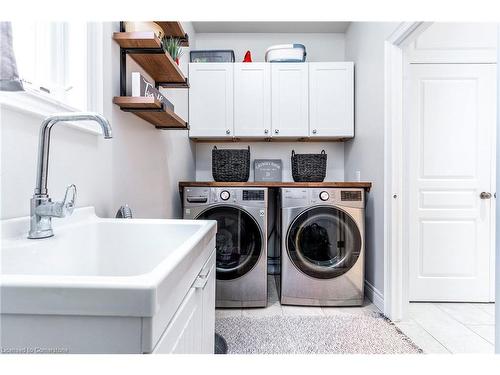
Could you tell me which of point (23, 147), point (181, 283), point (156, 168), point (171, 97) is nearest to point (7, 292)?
point (181, 283)

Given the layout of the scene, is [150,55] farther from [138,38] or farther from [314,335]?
[314,335]

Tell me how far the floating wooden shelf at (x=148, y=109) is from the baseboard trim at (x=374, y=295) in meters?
1.87

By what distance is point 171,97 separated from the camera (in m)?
2.40

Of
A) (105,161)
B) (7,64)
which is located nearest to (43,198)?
(7,64)

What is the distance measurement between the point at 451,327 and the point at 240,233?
154 cm

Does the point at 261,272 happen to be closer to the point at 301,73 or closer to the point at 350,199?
the point at 350,199

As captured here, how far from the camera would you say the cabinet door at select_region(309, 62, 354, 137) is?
2.90 m

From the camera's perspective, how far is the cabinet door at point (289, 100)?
2908 millimetres

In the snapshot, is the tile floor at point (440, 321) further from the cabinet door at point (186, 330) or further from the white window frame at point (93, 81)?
the white window frame at point (93, 81)

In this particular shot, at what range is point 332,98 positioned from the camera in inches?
115

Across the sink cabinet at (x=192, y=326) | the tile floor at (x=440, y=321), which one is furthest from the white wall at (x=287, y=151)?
the sink cabinet at (x=192, y=326)

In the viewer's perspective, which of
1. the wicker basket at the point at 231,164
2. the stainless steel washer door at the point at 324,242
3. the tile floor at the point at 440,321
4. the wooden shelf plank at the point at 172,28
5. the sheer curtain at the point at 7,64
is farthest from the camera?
the wicker basket at the point at 231,164

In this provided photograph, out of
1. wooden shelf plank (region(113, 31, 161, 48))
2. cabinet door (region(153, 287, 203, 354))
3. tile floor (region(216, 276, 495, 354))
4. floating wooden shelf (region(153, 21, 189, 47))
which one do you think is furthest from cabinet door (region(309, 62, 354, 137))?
cabinet door (region(153, 287, 203, 354))

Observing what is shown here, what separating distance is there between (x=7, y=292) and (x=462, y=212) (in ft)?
9.28
